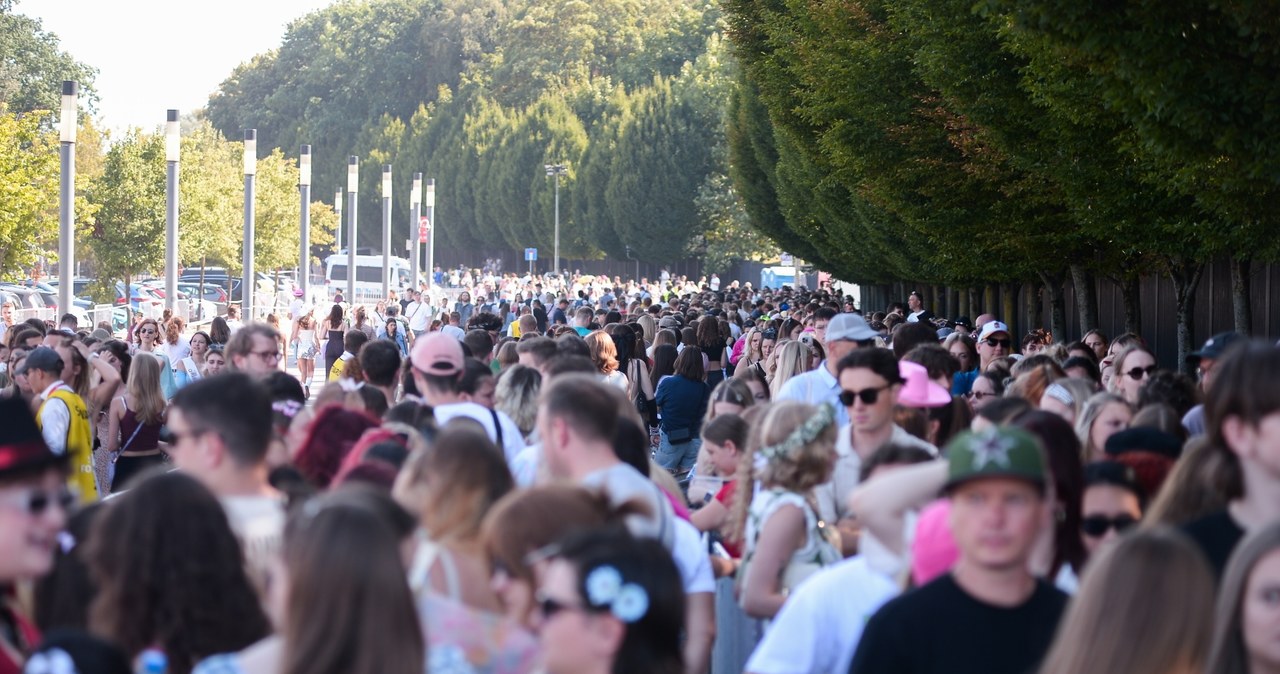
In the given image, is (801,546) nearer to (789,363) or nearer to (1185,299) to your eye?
(789,363)

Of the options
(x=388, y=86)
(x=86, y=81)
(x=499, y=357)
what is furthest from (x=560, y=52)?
(x=499, y=357)

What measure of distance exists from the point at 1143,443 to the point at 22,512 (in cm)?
376

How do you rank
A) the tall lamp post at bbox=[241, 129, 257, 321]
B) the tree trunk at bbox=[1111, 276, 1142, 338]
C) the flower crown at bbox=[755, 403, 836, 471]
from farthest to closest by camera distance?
the tall lamp post at bbox=[241, 129, 257, 321] → the tree trunk at bbox=[1111, 276, 1142, 338] → the flower crown at bbox=[755, 403, 836, 471]

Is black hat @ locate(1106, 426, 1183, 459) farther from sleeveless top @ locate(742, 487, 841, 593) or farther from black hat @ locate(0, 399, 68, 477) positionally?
black hat @ locate(0, 399, 68, 477)

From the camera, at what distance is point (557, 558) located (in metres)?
3.90

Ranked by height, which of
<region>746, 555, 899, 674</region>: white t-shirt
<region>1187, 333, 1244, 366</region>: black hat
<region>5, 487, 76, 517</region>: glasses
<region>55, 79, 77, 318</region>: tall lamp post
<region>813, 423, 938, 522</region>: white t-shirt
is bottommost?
<region>746, 555, 899, 674</region>: white t-shirt

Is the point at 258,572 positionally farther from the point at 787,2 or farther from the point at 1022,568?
the point at 787,2

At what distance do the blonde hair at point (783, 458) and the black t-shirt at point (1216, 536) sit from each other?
1811mm

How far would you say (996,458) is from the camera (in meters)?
4.33

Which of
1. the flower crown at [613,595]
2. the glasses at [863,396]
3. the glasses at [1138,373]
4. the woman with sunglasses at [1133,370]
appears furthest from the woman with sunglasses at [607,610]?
the glasses at [1138,373]

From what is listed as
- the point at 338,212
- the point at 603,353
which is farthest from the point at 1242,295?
the point at 338,212

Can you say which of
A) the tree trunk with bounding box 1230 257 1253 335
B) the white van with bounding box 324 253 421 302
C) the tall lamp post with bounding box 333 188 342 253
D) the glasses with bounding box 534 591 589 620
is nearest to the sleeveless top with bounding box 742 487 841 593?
the glasses with bounding box 534 591 589 620

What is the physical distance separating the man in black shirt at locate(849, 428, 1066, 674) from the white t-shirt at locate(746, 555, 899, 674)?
22.0 inches

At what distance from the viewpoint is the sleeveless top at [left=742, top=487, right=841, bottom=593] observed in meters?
6.35
